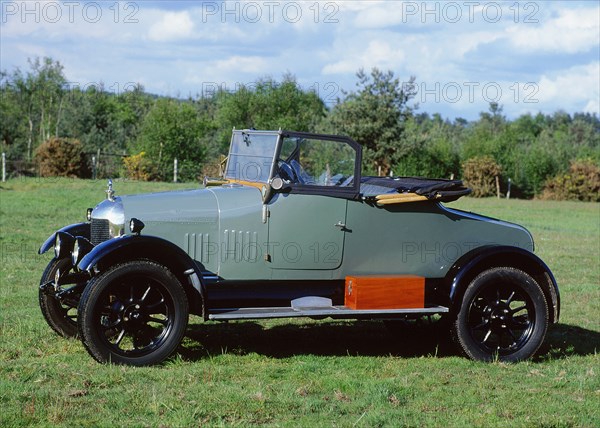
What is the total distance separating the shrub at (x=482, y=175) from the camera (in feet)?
141

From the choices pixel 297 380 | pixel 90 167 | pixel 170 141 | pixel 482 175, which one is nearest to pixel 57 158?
pixel 90 167

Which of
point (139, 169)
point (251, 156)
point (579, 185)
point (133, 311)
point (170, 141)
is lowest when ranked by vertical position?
point (133, 311)

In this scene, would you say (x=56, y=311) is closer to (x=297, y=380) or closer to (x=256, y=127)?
(x=297, y=380)

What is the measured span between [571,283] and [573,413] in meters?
7.10

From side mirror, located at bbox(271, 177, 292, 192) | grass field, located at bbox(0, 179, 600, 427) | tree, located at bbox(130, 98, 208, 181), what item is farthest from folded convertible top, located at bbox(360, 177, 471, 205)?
tree, located at bbox(130, 98, 208, 181)

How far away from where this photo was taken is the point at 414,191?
718 cm

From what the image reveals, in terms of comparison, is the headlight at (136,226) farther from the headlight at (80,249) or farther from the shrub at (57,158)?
the shrub at (57,158)

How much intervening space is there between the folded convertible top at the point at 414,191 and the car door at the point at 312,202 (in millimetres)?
282

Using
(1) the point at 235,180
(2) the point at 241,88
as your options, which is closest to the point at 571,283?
(1) the point at 235,180

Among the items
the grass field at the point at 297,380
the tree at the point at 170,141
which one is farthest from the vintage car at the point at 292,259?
the tree at the point at 170,141

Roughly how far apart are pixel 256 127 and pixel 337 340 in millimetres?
39891

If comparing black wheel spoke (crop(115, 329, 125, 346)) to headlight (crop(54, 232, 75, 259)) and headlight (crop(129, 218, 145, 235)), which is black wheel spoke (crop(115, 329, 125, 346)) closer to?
headlight (crop(129, 218, 145, 235))

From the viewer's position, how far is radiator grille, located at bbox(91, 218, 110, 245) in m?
6.87

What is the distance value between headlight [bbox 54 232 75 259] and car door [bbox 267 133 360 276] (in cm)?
179
